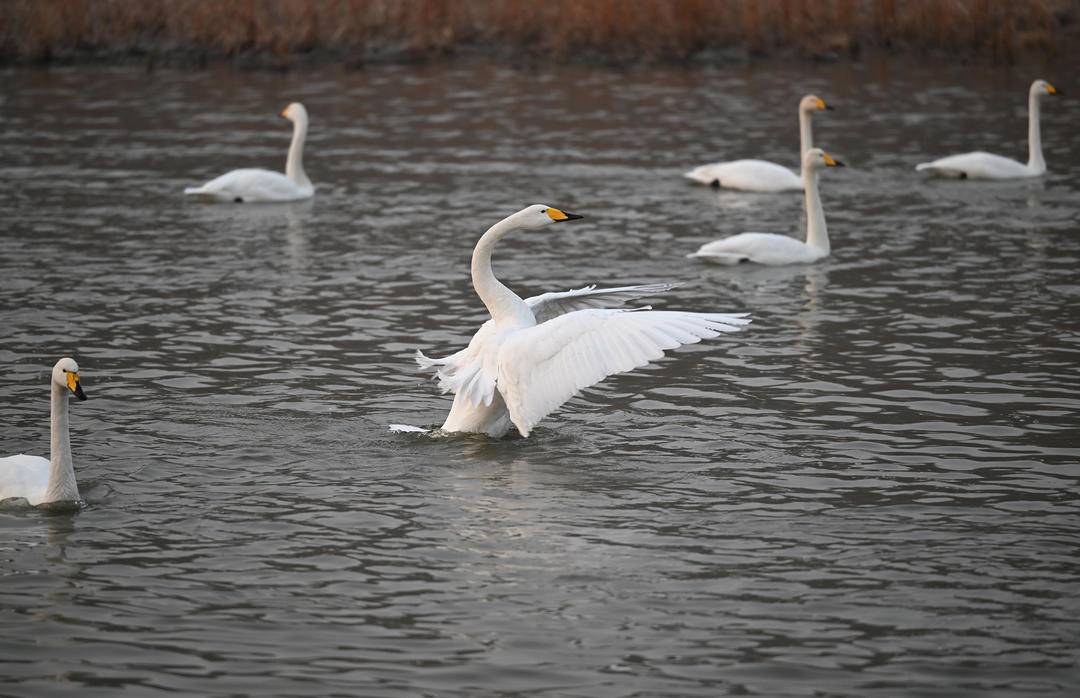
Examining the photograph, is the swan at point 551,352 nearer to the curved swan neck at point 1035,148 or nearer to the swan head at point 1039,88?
the curved swan neck at point 1035,148

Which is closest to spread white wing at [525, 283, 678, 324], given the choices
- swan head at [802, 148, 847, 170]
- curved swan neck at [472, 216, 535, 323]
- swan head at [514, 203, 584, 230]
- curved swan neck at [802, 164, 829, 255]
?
curved swan neck at [472, 216, 535, 323]

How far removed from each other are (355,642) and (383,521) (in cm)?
168

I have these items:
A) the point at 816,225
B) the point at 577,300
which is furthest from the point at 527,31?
the point at 577,300

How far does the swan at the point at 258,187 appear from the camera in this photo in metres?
19.1

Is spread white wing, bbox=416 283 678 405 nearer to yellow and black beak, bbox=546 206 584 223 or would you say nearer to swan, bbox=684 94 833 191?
yellow and black beak, bbox=546 206 584 223

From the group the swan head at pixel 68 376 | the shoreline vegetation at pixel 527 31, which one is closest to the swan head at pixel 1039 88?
the shoreline vegetation at pixel 527 31

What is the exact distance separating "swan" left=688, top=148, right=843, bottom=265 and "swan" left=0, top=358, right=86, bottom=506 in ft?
26.6

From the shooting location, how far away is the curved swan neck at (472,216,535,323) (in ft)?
34.6

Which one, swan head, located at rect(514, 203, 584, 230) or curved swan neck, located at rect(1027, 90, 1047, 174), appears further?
curved swan neck, located at rect(1027, 90, 1047, 174)

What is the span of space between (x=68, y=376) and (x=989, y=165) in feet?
44.3

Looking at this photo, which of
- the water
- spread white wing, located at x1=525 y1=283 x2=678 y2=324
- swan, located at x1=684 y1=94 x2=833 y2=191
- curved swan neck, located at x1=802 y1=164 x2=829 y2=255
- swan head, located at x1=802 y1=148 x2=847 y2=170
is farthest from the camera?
swan, located at x1=684 y1=94 x2=833 y2=191

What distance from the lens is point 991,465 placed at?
9.67 m

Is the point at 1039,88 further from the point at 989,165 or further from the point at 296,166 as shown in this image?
the point at 296,166

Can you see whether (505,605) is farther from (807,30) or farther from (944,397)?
(807,30)
